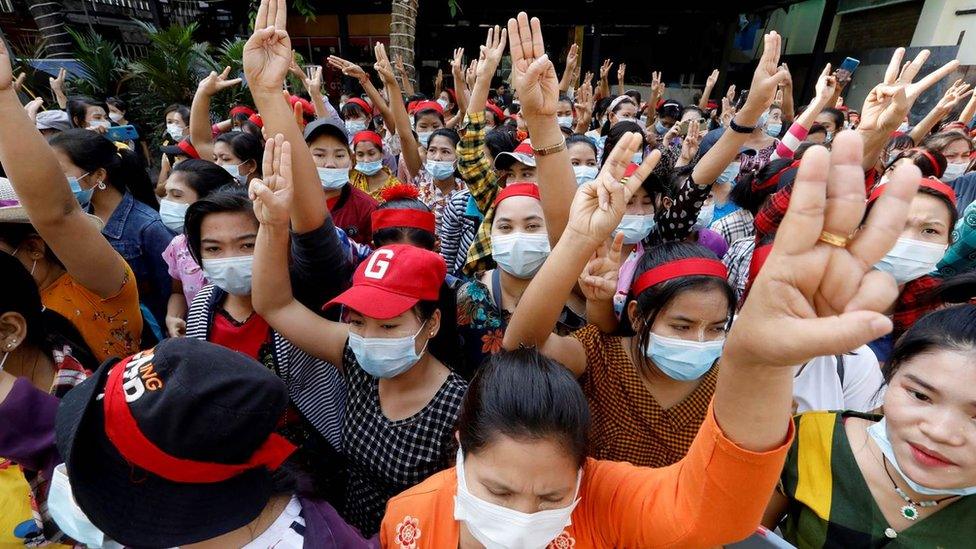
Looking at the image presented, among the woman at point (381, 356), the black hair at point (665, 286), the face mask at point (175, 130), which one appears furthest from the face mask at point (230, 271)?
the face mask at point (175, 130)

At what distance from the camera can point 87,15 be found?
35.4ft

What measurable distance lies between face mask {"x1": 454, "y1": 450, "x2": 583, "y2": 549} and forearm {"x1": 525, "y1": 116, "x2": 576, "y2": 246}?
3.39 feet

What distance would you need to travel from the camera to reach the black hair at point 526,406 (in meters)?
1.15

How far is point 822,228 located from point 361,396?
1538 mm

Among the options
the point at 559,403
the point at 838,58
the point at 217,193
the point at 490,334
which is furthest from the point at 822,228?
the point at 838,58

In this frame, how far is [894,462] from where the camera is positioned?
3.98 ft

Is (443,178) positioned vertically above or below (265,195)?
below

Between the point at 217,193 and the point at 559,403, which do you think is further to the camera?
the point at 217,193

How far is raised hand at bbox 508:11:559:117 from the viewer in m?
1.85

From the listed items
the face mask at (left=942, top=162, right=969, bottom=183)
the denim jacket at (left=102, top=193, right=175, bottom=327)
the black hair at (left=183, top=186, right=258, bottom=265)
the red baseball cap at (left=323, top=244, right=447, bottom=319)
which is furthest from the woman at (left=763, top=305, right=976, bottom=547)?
the face mask at (left=942, top=162, right=969, bottom=183)

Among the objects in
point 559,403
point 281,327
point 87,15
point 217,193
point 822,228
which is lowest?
point 281,327

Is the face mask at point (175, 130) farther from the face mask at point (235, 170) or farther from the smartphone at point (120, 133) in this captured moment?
the face mask at point (235, 170)

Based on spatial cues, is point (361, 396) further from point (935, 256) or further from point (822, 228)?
point (935, 256)

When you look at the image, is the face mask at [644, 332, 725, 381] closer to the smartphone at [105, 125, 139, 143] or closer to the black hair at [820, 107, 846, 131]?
the black hair at [820, 107, 846, 131]
